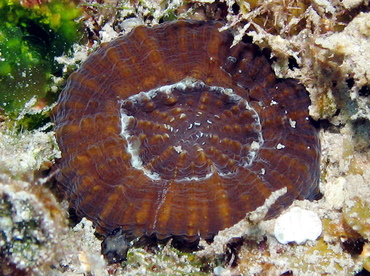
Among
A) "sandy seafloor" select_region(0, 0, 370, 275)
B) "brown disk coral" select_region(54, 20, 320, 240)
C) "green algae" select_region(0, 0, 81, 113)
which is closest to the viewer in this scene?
"sandy seafloor" select_region(0, 0, 370, 275)

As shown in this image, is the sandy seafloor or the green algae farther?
the green algae

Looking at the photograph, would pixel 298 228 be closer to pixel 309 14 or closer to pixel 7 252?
pixel 309 14

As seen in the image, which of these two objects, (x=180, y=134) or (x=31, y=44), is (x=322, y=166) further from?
(x=31, y=44)

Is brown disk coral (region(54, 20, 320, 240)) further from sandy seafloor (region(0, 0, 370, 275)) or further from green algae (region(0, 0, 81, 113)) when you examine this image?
green algae (region(0, 0, 81, 113))

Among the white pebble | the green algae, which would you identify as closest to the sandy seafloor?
the white pebble

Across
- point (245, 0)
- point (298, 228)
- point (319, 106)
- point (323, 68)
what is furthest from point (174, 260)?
point (245, 0)

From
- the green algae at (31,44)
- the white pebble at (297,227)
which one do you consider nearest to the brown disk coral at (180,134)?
the white pebble at (297,227)

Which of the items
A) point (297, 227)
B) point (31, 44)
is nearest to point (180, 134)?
point (297, 227)
